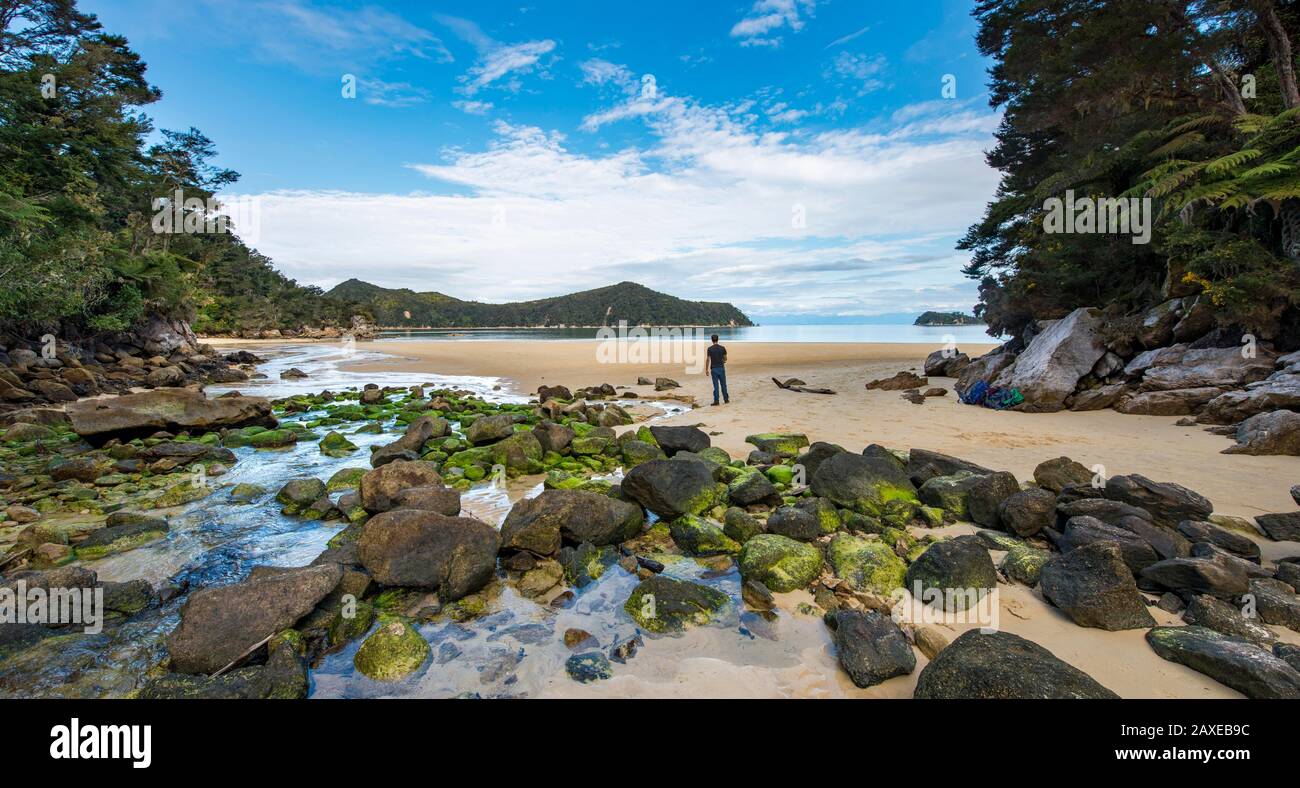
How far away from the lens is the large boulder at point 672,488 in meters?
6.37

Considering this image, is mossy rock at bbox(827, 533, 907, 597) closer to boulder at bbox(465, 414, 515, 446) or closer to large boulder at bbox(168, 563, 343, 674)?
→ large boulder at bbox(168, 563, 343, 674)

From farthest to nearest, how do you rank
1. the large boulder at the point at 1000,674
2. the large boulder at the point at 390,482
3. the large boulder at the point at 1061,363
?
the large boulder at the point at 1061,363 < the large boulder at the point at 390,482 < the large boulder at the point at 1000,674

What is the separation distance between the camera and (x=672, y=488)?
6.46 metres

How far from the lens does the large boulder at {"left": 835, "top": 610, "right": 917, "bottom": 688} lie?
10.9 ft

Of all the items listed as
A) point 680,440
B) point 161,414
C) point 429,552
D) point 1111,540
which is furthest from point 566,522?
point 161,414

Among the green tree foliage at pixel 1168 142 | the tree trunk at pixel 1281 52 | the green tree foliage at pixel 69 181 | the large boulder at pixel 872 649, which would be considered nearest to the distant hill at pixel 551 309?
the green tree foliage at pixel 69 181

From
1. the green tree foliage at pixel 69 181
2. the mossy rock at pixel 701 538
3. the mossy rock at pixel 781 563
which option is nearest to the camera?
the mossy rock at pixel 781 563

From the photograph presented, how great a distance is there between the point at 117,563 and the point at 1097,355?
2036 centimetres

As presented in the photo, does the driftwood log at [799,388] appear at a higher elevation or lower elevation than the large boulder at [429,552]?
higher

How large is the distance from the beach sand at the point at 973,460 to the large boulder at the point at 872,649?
80 mm

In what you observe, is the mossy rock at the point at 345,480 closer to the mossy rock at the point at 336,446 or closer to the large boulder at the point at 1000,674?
the mossy rock at the point at 336,446
